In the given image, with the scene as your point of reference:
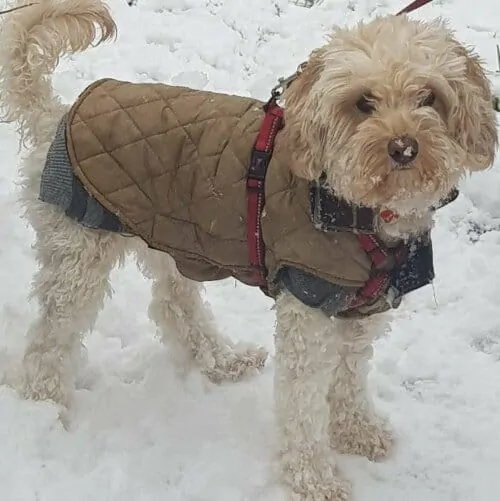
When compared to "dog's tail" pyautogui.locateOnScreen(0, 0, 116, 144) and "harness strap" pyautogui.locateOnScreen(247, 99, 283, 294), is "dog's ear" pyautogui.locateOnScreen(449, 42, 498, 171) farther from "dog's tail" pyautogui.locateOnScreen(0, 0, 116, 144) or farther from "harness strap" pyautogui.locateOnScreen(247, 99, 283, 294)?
"dog's tail" pyautogui.locateOnScreen(0, 0, 116, 144)

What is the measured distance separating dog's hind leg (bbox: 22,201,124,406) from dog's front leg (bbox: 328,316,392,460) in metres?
1.08

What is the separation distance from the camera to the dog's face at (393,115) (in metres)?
2.81

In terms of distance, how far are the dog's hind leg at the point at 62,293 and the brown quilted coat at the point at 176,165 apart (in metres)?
0.24

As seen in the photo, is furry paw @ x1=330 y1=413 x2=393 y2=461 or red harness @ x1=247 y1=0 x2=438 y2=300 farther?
furry paw @ x1=330 y1=413 x2=393 y2=461

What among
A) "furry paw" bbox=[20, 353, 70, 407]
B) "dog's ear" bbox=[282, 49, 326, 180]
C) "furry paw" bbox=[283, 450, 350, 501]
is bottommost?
"furry paw" bbox=[20, 353, 70, 407]

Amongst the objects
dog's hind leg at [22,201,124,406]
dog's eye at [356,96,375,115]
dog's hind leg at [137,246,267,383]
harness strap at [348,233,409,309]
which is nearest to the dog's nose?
dog's eye at [356,96,375,115]

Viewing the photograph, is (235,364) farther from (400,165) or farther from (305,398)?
(400,165)

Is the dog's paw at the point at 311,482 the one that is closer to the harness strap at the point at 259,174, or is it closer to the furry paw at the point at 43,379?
the harness strap at the point at 259,174

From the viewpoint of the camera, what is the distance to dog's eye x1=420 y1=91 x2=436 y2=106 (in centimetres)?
287

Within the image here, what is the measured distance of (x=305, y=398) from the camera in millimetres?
3508

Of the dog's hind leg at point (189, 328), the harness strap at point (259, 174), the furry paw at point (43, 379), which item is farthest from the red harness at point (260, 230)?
the furry paw at point (43, 379)

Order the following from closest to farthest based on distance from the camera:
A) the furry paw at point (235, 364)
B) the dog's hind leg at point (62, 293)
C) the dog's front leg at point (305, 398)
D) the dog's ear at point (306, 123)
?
the dog's ear at point (306, 123)
the dog's front leg at point (305, 398)
the dog's hind leg at point (62, 293)
the furry paw at point (235, 364)

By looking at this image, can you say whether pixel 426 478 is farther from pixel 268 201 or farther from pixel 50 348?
pixel 50 348

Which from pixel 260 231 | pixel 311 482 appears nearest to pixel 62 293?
pixel 260 231
